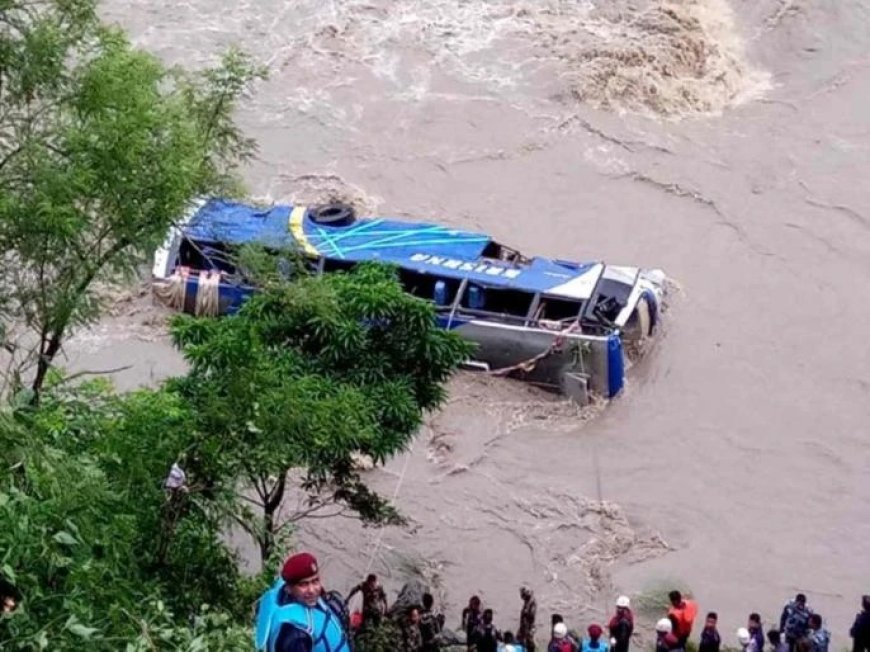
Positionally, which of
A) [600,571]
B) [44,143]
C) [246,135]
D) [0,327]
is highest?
[44,143]

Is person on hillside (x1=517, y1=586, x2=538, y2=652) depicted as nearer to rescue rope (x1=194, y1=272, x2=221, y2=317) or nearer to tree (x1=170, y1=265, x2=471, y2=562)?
tree (x1=170, y1=265, x2=471, y2=562)

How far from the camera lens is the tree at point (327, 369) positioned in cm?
1077

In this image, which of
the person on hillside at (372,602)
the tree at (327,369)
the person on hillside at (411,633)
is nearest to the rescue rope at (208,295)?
the tree at (327,369)

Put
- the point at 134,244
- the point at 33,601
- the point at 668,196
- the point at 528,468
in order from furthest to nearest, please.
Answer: the point at 668,196 → the point at 528,468 → the point at 134,244 → the point at 33,601

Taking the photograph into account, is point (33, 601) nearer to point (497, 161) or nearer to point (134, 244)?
point (134, 244)

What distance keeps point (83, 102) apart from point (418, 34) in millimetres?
17985

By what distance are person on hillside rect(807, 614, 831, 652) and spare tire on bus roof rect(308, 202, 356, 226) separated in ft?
31.5

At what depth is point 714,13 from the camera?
1114 inches

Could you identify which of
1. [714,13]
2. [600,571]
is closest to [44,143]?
[600,571]

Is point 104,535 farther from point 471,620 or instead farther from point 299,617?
point 471,620

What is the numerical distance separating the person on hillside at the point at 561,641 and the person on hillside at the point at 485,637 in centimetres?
52

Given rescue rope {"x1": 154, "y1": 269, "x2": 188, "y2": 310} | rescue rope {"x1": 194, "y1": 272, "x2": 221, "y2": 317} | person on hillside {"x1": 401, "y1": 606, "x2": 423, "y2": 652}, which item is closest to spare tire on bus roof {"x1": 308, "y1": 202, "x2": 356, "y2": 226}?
rescue rope {"x1": 194, "y1": 272, "x2": 221, "y2": 317}

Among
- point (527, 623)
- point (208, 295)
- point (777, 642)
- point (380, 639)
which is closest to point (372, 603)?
point (380, 639)

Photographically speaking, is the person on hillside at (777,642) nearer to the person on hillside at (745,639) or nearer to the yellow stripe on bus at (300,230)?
the person on hillside at (745,639)
